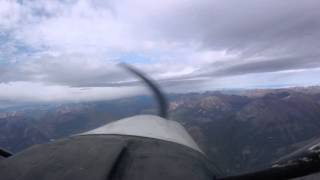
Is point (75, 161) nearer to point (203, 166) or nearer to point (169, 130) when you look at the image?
A: point (203, 166)

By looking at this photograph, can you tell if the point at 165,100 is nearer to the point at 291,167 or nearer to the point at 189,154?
the point at 189,154

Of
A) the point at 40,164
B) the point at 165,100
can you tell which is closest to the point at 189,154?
the point at 40,164

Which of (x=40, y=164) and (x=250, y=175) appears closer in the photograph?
(x=250, y=175)

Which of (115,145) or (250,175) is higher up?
(115,145)

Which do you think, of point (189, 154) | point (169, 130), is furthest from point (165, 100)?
point (189, 154)

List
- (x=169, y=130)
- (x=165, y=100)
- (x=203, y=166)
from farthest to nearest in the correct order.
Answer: (x=165, y=100), (x=169, y=130), (x=203, y=166)

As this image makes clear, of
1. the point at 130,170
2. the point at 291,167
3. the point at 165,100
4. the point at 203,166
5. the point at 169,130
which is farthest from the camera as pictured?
the point at 165,100
